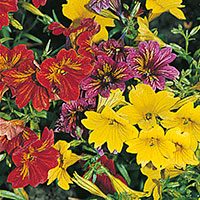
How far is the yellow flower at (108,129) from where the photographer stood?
88 cm

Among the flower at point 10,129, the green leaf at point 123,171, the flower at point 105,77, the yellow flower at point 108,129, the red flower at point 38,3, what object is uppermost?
the red flower at point 38,3

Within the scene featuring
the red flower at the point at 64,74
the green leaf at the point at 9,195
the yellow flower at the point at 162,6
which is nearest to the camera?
the red flower at the point at 64,74

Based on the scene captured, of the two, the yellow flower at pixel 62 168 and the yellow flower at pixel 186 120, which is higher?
the yellow flower at pixel 186 120

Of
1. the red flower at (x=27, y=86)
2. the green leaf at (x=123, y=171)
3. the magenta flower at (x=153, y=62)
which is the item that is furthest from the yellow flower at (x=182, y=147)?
the red flower at (x=27, y=86)

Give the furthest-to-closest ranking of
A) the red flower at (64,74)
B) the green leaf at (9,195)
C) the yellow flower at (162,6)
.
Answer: the green leaf at (9,195) → the yellow flower at (162,6) → the red flower at (64,74)

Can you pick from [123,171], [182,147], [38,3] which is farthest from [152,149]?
[38,3]

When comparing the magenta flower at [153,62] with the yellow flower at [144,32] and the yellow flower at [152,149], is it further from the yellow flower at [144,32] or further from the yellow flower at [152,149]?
the yellow flower at [152,149]

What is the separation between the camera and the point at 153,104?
0.89 meters

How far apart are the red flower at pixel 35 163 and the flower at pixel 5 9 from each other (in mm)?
319

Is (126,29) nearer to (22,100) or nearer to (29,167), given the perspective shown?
(22,100)

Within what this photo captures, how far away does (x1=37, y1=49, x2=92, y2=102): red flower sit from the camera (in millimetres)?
835

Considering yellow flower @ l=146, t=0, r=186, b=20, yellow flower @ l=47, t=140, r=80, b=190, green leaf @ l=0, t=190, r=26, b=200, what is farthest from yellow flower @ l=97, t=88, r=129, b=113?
green leaf @ l=0, t=190, r=26, b=200

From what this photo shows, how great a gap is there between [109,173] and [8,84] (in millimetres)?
400

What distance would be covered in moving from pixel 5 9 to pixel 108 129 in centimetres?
44
